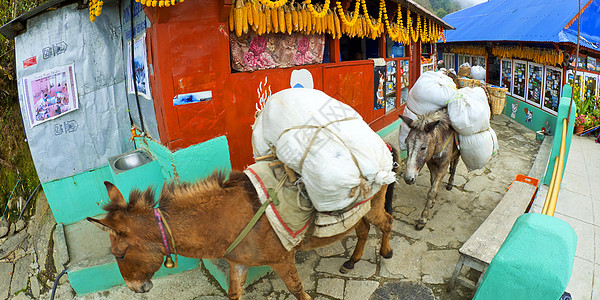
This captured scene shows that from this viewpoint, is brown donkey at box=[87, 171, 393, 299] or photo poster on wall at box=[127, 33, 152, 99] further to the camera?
photo poster on wall at box=[127, 33, 152, 99]

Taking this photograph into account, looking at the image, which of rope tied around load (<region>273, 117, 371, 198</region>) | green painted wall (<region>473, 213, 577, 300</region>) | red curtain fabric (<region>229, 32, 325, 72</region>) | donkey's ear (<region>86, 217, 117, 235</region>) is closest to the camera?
green painted wall (<region>473, 213, 577, 300</region>)

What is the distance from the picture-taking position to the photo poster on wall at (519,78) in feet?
38.5

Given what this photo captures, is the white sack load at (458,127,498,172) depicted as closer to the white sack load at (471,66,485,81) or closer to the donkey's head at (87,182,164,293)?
the donkey's head at (87,182,164,293)

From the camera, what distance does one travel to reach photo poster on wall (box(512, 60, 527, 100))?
1173 cm

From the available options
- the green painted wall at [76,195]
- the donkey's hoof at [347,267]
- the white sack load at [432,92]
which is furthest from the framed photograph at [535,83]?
the green painted wall at [76,195]

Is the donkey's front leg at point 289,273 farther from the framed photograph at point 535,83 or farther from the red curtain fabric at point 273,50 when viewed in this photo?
the framed photograph at point 535,83

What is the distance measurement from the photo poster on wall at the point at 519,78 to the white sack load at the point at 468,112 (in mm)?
7963

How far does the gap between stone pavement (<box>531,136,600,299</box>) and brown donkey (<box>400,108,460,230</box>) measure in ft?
4.91

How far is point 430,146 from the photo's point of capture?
498cm

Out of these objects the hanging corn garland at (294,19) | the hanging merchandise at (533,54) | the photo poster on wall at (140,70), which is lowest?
the hanging merchandise at (533,54)

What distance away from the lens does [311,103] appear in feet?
10.1

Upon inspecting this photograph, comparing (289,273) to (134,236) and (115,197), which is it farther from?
(115,197)

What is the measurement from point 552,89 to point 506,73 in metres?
3.21

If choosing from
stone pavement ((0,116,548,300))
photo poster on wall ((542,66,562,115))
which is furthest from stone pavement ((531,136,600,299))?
photo poster on wall ((542,66,562,115))
